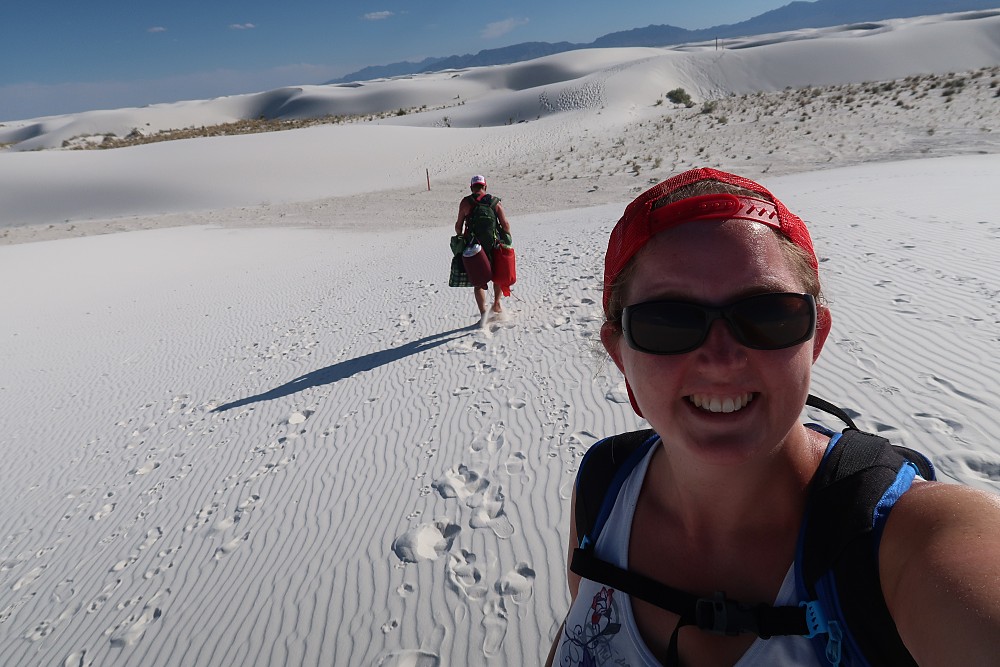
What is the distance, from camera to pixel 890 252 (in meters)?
6.48

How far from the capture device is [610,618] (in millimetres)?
1336

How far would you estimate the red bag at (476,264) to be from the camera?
6.39m

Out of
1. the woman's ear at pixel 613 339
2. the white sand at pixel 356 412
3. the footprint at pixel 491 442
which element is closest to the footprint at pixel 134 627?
the white sand at pixel 356 412

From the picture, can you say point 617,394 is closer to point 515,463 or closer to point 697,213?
point 515,463

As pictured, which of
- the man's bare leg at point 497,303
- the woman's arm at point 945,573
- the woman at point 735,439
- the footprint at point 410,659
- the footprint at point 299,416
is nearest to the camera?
the woman's arm at point 945,573

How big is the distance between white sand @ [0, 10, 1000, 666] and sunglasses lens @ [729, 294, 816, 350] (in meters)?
1.95

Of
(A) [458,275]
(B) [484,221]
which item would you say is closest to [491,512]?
(A) [458,275]

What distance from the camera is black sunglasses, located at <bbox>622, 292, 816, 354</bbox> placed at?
43.6 inches

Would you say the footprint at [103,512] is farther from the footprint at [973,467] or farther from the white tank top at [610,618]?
the footprint at [973,467]

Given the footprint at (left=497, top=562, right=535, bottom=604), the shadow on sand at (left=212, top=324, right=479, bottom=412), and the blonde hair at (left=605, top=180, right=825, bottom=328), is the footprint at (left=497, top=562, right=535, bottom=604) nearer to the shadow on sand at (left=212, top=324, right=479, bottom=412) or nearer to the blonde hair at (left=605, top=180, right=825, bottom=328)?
the blonde hair at (left=605, top=180, right=825, bottom=328)

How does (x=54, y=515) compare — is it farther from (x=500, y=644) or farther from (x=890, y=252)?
(x=890, y=252)

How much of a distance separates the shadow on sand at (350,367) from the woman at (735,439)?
16.9 feet

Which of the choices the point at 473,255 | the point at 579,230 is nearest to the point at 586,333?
the point at 473,255

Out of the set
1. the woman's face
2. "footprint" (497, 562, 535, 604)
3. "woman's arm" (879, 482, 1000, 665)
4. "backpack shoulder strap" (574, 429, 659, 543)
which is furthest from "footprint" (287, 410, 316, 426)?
"woman's arm" (879, 482, 1000, 665)
